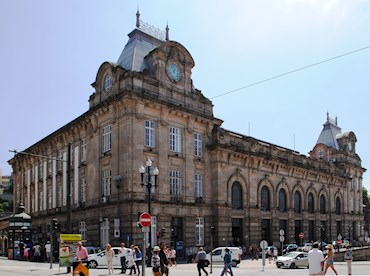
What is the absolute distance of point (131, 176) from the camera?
37281 mm

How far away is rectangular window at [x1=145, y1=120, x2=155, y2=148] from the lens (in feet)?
130

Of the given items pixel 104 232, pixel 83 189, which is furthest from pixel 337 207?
pixel 104 232

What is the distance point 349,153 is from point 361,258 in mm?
26609

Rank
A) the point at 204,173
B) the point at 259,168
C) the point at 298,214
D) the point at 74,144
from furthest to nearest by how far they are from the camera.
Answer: the point at 298,214
the point at 259,168
the point at 74,144
the point at 204,173

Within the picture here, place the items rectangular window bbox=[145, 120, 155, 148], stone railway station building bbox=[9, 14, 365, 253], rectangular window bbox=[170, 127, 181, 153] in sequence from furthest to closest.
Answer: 1. rectangular window bbox=[170, 127, 181, 153]
2. rectangular window bbox=[145, 120, 155, 148]
3. stone railway station building bbox=[9, 14, 365, 253]

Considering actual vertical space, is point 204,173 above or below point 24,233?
above

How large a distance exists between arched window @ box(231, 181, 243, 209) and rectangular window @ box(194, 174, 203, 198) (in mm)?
4748

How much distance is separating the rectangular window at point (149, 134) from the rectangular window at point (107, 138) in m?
3.66

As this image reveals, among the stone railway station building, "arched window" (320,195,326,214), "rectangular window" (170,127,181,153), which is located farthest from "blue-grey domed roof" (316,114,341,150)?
"rectangular window" (170,127,181,153)

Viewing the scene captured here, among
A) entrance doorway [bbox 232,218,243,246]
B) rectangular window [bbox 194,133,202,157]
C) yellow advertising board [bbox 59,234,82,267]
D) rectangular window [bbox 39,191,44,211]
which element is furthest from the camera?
rectangular window [bbox 39,191,44,211]

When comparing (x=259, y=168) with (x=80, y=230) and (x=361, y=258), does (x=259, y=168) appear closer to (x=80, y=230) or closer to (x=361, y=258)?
(x=361, y=258)

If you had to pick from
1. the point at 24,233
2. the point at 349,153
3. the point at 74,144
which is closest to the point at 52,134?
the point at 74,144

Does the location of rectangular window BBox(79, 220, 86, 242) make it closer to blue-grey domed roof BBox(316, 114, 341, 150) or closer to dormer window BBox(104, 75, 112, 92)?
dormer window BBox(104, 75, 112, 92)

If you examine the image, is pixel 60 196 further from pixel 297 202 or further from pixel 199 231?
pixel 297 202
